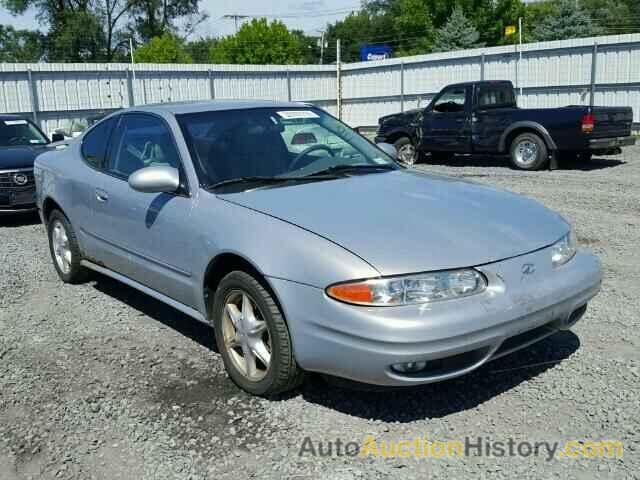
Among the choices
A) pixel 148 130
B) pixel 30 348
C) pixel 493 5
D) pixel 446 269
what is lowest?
pixel 30 348

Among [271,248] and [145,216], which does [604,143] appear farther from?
[271,248]

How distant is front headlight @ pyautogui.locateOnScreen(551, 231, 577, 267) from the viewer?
3438 mm

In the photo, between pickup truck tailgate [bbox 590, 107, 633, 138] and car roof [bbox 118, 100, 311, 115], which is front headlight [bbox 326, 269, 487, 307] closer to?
car roof [bbox 118, 100, 311, 115]

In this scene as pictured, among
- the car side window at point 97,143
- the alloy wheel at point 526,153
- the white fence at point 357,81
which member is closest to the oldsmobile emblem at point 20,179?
the car side window at point 97,143

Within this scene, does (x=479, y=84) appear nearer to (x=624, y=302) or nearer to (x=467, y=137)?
(x=467, y=137)

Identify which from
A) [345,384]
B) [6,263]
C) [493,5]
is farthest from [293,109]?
[493,5]

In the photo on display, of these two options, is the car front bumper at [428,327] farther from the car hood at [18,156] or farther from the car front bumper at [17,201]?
the car hood at [18,156]

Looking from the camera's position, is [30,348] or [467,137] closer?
[30,348]

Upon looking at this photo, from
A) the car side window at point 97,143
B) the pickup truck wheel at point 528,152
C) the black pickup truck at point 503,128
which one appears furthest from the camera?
the pickup truck wheel at point 528,152

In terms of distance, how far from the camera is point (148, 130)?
4.59 m

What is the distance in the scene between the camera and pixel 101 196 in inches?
189

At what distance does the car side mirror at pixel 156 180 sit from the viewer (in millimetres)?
3897

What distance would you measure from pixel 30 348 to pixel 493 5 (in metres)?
57.0

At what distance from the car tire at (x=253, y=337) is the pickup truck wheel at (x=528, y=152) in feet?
34.4
